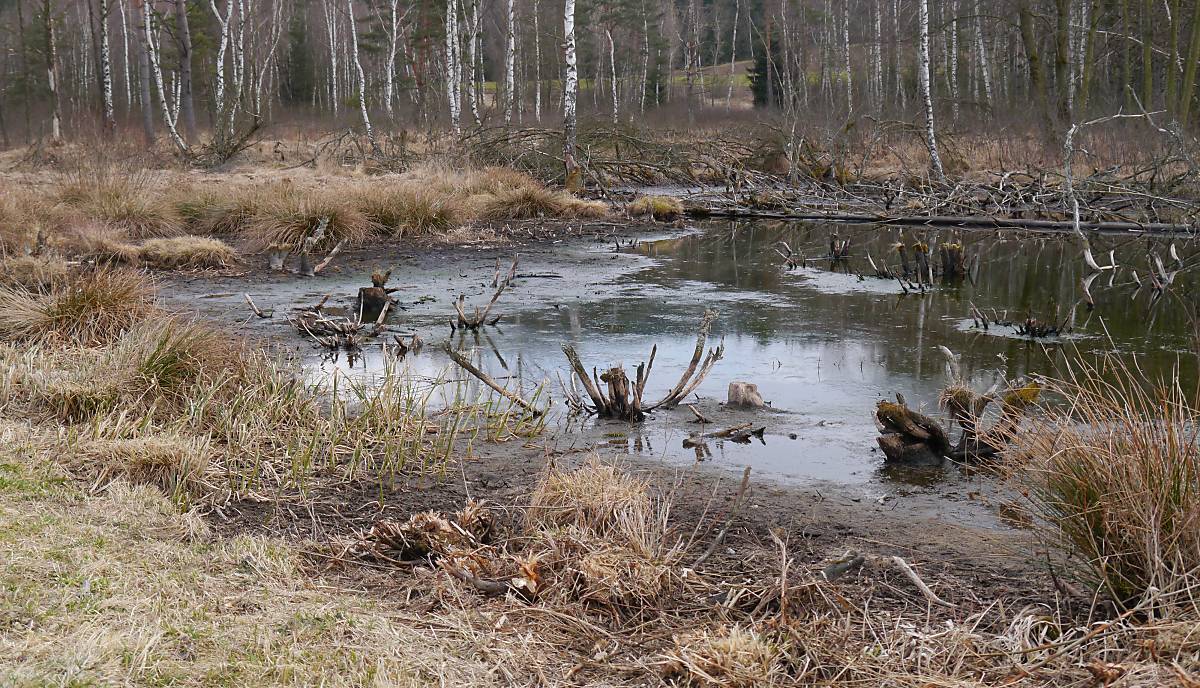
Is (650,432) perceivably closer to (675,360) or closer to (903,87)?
(675,360)

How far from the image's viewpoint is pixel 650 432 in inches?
261

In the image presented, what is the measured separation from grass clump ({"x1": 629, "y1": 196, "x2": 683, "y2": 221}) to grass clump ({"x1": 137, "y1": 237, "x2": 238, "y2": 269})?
27.5 feet

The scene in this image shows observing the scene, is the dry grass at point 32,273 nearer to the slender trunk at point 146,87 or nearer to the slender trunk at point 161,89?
the slender trunk at point 161,89

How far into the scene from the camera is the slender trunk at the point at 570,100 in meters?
20.6

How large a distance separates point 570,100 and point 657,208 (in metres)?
2.96

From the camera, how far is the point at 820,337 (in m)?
9.54

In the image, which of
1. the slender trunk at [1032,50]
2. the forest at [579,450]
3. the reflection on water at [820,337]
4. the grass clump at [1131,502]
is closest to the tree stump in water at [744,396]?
the forest at [579,450]

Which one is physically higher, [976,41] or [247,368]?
[976,41]

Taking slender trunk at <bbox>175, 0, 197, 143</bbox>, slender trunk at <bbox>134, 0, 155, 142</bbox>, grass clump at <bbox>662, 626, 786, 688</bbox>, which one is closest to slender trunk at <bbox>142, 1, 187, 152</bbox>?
slender trunk at <bbox>134, 0, 155, 142</bbox>

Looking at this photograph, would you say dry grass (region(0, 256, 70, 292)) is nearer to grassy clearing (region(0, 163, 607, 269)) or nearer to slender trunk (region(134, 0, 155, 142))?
grassy clearing (region(0, 163, 607, 269))

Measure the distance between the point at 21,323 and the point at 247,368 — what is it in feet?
7.20

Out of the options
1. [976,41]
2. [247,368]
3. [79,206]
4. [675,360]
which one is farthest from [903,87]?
[247,368]

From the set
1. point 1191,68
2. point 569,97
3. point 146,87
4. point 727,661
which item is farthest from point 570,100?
point 727,661

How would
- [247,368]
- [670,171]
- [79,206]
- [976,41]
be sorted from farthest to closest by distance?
[976,41], [670,171], [79,206], [247,368]
